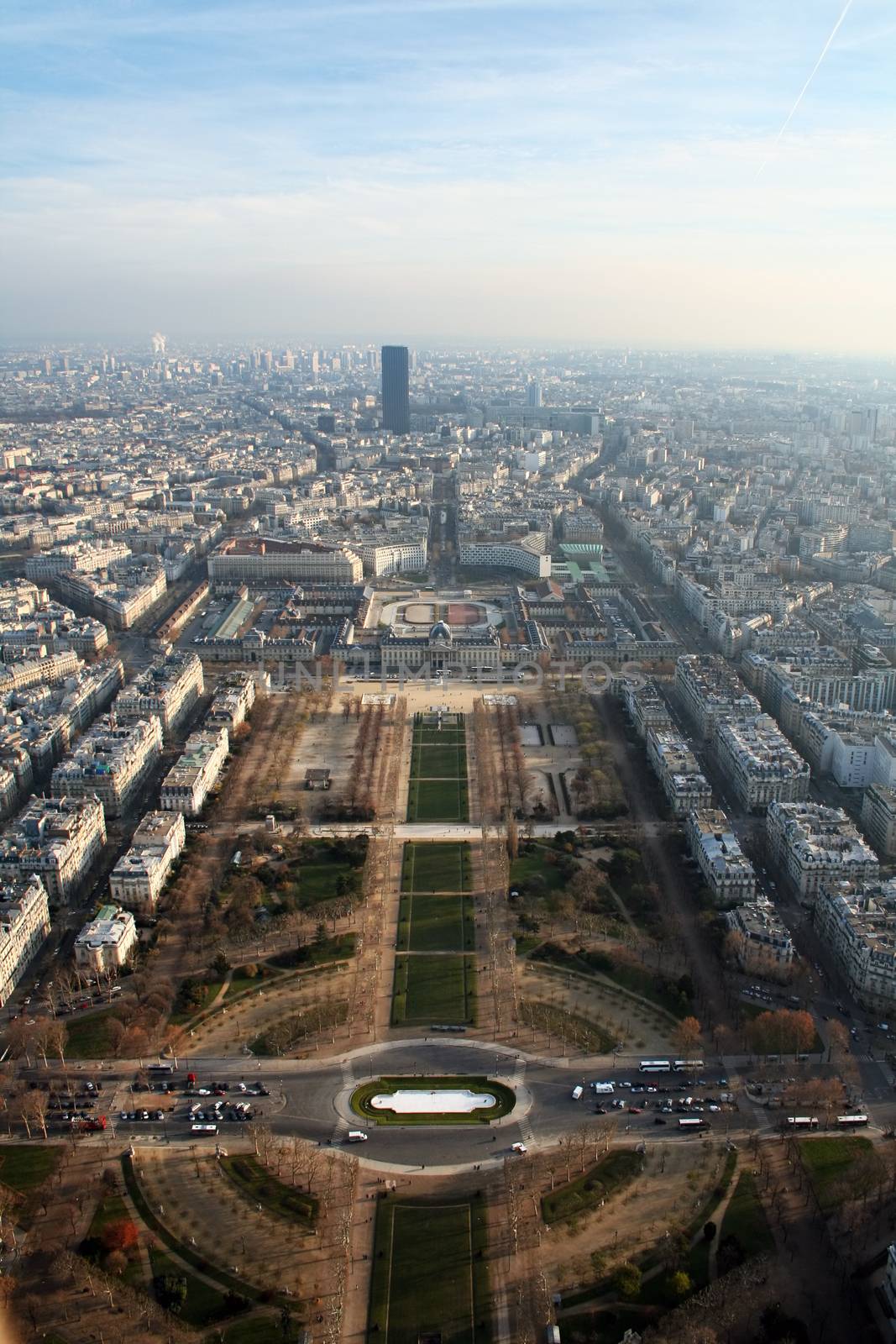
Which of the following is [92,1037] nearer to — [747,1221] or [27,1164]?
[27,1164]

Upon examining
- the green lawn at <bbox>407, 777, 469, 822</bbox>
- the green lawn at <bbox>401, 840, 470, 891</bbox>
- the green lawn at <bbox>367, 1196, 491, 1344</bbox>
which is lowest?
the green lawn at <bbox>367, 1196, 491, 1344</bbox>

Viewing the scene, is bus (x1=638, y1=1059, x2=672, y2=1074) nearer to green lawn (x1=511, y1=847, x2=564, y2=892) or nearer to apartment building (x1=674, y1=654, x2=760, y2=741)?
green lawn (x1=511, y1=847, x2=564, y2=892)

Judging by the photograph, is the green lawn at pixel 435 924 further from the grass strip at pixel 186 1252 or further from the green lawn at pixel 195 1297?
the green lawn at pixel 195 1297

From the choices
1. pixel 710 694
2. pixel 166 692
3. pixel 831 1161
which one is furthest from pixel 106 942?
pixel 710 694

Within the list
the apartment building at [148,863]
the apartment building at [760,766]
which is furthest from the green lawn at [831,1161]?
the apartment building at [148,863]

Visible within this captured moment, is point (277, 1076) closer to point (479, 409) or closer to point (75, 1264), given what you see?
point (75, 1264)

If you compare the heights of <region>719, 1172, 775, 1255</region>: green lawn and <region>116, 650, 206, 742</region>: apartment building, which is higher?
<region>116, 650, 206, 742</region>: apartment building

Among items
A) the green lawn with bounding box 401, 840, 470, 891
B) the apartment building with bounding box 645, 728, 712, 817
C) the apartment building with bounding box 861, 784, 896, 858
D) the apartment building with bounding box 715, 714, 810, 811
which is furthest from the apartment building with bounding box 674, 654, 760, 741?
the green lawn with bounding box 401, 840, 470, 891
